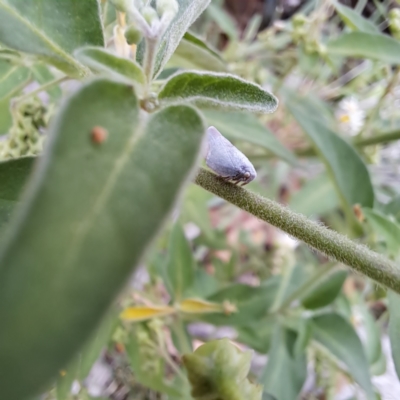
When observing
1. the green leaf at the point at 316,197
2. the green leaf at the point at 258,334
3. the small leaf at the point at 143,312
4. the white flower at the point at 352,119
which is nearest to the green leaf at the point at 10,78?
the small leaf at the point at 143,312

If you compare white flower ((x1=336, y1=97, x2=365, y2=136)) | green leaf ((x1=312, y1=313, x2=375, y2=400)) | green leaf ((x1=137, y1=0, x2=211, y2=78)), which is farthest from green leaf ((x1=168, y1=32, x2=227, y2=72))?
white flower ((x1=336, y1=97, x2=365, y2=136))

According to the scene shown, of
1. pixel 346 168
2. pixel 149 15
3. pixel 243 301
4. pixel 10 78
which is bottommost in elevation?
pixel 243 301

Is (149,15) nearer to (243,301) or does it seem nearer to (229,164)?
(229,164)

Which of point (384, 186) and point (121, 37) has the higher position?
point (121, 37)

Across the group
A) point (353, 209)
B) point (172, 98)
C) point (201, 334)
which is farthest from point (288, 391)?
point (172, 98)

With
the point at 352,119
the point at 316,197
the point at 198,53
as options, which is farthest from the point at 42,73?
the point at 352,119

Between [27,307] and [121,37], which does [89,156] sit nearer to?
[27,307]
